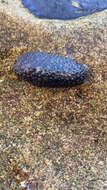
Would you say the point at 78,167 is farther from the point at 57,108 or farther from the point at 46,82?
the point at 46,82

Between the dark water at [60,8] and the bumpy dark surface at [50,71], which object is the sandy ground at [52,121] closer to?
the bumpy dark surface at [50,71]

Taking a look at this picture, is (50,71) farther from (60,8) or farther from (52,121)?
(60,8)

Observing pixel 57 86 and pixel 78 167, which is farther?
pixel 57 86

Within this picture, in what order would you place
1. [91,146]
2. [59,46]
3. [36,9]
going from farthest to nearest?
[36,9]
[59,46]
[91,146]

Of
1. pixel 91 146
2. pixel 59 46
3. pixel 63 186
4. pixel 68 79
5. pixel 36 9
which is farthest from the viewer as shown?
pixel 36 9

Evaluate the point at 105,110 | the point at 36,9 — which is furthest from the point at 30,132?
the point at 36,9

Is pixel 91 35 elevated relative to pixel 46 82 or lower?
elevated

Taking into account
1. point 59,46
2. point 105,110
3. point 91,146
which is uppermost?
point 59,46
